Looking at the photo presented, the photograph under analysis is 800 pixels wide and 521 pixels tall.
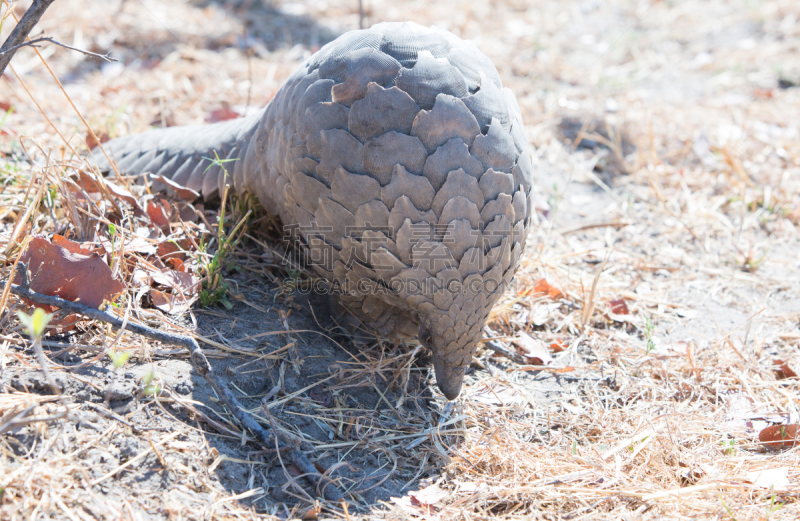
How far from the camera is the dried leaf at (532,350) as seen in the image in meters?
2.45

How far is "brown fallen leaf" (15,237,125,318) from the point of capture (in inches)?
73.2

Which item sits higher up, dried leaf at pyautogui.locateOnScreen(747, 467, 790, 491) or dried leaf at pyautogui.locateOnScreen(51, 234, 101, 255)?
dried leaf at pyautogui.locateOnScreen(51, 234, 101, 255)

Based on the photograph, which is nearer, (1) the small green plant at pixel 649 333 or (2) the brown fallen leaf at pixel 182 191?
(1) the small green plant at pixel 649 333

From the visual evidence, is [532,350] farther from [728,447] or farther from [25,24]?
[25,24]

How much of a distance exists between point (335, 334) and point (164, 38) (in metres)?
3.76

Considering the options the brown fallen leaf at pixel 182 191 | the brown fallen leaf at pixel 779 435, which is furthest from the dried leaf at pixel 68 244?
the brown fallen leaf at pixel 779 435

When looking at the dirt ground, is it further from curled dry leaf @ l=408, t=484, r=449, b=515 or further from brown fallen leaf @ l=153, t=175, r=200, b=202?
brown fallen leaf @ l=153, t=175, r=200, b=202

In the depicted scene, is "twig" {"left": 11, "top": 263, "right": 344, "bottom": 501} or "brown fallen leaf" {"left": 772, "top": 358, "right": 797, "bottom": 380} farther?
"brown fallen leaf" {"left": 772, "top": 358, "right": 797, "bottom": 380}

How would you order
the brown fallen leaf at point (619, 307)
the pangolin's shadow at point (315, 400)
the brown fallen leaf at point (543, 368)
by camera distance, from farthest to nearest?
the brown fallen leaf at point (619, 307)
the brown fallen leaf at point (543, 368)
the pangolin's shadow at point (315, 400)

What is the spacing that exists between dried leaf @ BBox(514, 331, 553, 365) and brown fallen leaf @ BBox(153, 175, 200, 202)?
60.4 inches

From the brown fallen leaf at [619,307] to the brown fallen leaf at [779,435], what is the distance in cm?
84

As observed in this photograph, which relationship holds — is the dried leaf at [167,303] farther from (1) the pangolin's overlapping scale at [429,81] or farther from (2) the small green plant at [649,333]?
(2) the small green plant at [649,333]

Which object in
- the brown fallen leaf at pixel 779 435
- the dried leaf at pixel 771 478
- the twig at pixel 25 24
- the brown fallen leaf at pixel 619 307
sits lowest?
the brown fallen leaf at pixel 619 307

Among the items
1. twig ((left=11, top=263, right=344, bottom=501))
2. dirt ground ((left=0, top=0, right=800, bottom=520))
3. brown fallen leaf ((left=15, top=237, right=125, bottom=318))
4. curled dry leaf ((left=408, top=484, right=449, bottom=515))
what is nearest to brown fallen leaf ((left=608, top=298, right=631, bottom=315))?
dirt ground ((left=0, top=0, right=800, bottom=520))
